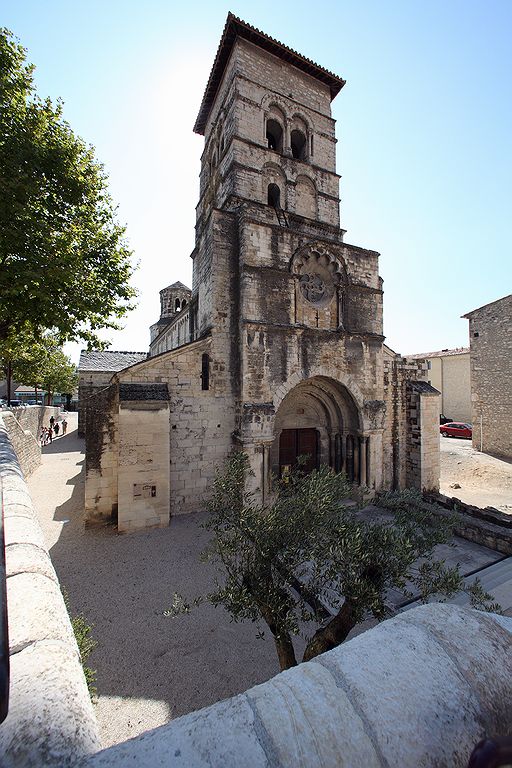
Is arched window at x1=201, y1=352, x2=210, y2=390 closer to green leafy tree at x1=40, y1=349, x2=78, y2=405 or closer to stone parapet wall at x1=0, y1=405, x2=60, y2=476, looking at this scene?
stone parapet wall at x1=0, y1=405, x2=60, y2=476

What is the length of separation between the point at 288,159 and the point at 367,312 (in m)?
7.26

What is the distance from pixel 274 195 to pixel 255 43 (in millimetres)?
5681

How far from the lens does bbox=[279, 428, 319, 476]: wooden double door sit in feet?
36.1

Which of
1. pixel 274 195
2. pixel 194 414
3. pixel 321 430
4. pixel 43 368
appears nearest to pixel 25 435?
pixel 194 414

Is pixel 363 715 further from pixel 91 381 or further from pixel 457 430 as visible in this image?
pixel 457 430

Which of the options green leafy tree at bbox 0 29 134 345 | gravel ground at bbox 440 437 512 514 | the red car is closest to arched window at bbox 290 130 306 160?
green leafy tree at bbox 0 29 134 345

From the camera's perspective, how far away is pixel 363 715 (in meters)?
0.98

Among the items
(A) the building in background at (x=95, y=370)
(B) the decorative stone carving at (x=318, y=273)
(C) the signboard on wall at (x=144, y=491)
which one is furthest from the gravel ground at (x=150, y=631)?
(A) the building in background at (x=95, y=370)

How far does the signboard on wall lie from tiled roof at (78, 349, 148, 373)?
59.1 ft

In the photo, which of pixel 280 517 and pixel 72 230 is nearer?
pixel 280 517

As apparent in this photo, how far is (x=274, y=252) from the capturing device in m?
9.70

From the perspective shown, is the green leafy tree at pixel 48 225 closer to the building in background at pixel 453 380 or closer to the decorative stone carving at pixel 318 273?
the decorative stone carving at pixel 318 273

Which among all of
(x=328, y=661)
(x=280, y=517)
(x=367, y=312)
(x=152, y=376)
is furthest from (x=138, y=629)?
(x=367, y=312)

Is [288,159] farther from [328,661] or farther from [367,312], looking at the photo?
[328,661]
